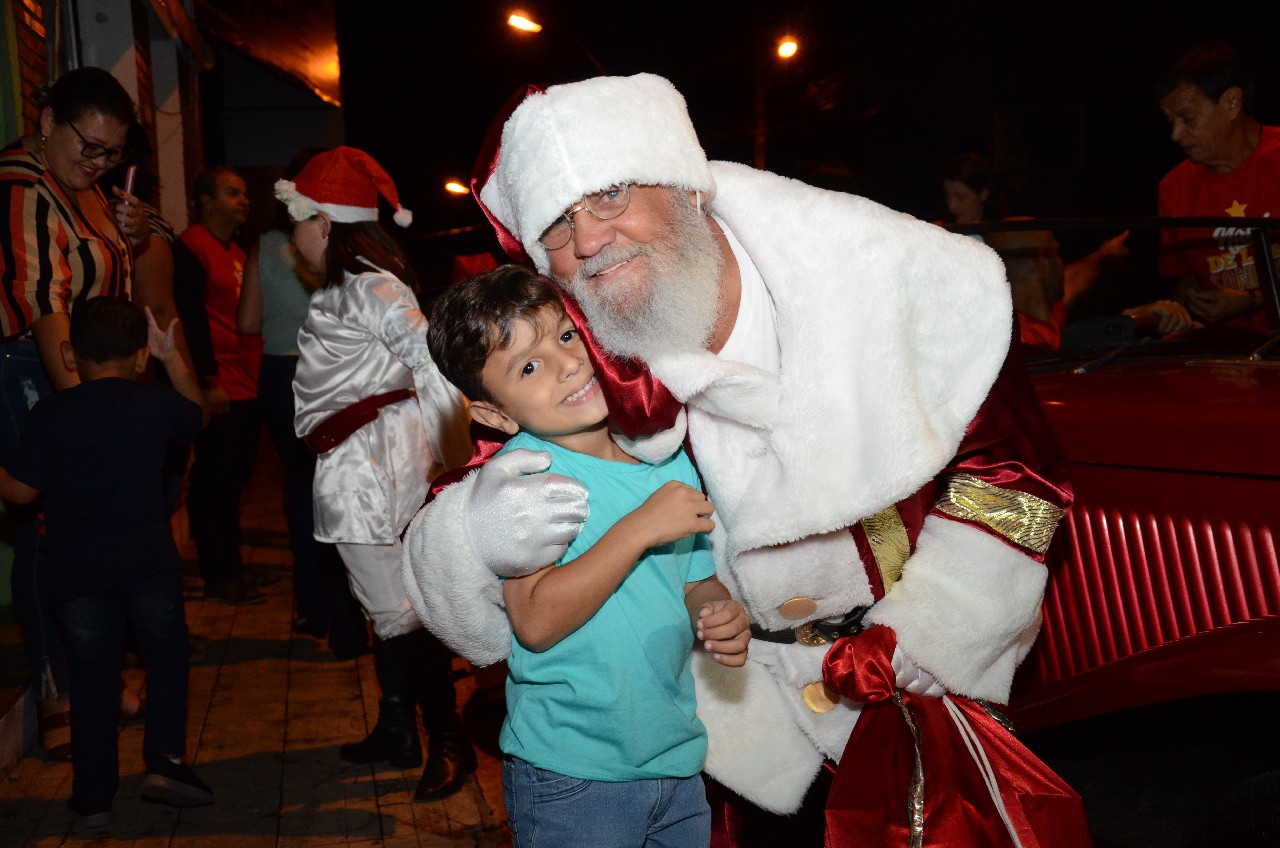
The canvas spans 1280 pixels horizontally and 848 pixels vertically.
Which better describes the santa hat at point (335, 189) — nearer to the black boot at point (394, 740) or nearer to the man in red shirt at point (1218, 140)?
the black boot at point (394, 740)

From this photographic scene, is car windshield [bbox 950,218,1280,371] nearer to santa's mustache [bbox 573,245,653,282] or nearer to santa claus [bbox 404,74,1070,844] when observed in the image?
santa claus [bbox 404,74,1070,844]

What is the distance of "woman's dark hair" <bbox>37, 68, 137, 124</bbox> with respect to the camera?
3.97m

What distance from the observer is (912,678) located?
7.22 ft

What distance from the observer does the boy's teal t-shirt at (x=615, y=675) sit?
85.1 inches

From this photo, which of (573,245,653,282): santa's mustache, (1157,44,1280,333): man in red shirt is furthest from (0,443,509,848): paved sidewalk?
(1157,44,1280,333): man in red shirt

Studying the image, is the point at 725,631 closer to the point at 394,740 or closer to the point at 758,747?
the point at 758,747

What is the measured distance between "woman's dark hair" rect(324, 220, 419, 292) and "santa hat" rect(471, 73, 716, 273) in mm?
1787

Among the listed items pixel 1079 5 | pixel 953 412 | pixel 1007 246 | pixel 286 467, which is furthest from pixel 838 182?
pixel 1079 5

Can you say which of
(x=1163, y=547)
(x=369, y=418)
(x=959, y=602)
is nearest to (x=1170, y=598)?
(x=1163, y=547)

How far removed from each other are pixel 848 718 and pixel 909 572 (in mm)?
380

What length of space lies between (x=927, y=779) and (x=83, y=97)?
3564 millimetres

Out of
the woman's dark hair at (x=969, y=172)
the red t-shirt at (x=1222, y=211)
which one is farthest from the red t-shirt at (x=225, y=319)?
the red t-shirt at (x=1222, y=211)

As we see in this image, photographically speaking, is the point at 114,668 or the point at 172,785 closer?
the point at 114,668

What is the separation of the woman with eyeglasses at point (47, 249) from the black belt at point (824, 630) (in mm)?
2818
